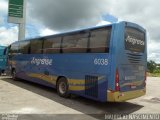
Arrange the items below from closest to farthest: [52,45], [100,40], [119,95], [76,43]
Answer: [119,95]
[100,40]
[76,43]
[52,45]

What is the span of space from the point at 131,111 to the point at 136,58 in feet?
6.60

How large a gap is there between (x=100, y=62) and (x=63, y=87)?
308 centimetres

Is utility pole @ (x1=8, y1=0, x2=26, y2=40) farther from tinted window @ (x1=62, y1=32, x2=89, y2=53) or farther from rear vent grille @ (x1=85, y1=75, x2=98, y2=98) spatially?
rear vent grille @ (x1=85, y1=75, x2=98, y2=98)

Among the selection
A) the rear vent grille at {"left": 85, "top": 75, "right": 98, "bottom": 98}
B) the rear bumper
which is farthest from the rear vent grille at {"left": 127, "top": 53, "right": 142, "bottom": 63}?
the rear vent grille at {"left": 85, "top": 75, "right": 98, "bottom": 98}

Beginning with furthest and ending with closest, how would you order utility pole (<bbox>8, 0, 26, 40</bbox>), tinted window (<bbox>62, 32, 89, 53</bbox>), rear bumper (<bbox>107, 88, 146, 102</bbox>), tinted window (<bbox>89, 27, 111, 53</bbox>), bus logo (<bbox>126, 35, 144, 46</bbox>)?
utility pole (<bbox>8, 0, 26, 40</bbox>) < tinted window (<bbox>62, 32, 89, 53</bbox>) < bus logo (<bbox>126, 35, 144, 46</bbox>) < tinted window (<bbox>89, 27, 111, 53</bbox>) < rear bumper (<bbox>107, 88, 146, 102</bbox>)

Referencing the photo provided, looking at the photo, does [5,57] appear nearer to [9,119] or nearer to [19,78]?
[19,78]

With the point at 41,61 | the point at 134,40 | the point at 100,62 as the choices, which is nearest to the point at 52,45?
the point at 41,61

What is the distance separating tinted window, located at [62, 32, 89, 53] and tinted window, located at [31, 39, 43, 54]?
8.55ft

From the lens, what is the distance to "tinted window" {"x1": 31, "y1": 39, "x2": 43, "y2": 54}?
1435 cm

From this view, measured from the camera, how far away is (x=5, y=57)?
2092 centimetres

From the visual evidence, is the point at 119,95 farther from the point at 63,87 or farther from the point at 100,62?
the point at 63,87

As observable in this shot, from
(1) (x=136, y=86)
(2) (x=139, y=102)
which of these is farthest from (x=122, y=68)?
(2) (x=139, y=102)

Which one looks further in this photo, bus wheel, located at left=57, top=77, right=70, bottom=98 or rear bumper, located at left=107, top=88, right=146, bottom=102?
bus wheel, located at left=57, top=77, right=70, bottom=98

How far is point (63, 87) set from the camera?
12023mm
